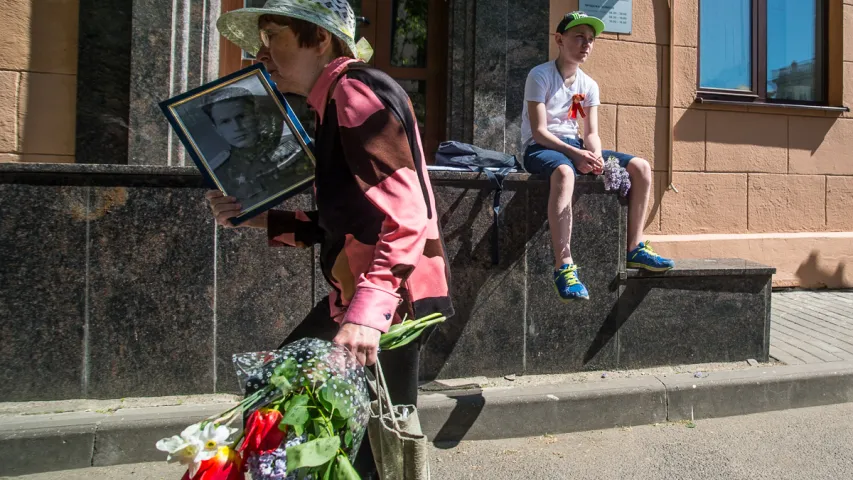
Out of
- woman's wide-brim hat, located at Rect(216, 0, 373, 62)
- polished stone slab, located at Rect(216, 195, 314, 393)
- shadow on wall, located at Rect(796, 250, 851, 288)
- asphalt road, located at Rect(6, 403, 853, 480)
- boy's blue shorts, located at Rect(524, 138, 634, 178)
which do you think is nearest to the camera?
woman's wide-brim hat, located at Rect(216, 0, 373, 62)

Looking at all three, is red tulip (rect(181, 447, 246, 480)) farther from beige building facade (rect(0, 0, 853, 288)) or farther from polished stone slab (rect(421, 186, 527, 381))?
beige building facade (rect(0, 0, 853, 288))

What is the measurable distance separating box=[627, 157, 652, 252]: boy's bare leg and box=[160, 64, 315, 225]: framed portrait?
9.38 ft

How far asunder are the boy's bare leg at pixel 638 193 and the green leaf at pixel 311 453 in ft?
11.2

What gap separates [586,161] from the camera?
408 cm

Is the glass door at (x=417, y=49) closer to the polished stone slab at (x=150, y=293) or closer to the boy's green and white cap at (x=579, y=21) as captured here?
the boy's green and white cap at (x=579, y=21)

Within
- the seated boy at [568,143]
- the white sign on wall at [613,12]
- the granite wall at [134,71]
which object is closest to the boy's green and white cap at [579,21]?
the seated boy at [568,143]

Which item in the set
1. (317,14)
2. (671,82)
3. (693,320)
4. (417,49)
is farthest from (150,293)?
(671,82)

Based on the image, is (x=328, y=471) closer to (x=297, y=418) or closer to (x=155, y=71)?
(x=297, y=418)

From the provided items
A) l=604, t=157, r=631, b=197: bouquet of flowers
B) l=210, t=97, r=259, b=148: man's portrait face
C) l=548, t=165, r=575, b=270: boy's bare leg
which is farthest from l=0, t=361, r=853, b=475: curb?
l=210, t=97, r=259, b=148: man's portrait face

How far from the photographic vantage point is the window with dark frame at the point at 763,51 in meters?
6.83

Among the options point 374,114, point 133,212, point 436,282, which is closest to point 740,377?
point 436,282

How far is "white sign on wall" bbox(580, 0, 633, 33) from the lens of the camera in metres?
6.11

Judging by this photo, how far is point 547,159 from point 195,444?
320 cm

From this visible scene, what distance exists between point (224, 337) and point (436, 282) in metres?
2.25
